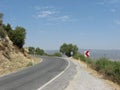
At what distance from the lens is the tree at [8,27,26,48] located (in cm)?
6137

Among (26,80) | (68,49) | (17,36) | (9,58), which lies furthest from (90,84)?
(68,49)

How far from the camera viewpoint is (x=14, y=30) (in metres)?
62.5

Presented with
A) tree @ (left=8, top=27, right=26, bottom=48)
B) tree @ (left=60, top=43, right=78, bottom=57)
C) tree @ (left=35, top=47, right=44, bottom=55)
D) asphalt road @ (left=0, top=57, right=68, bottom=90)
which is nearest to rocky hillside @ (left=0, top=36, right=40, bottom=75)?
tree @ (left=8, top=27, right=26, bottom=48)

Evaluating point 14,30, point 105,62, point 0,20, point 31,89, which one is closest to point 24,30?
point 14,30

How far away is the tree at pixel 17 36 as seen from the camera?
201ft

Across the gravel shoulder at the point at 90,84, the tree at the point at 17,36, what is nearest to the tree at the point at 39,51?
the tree at the point at 17,36

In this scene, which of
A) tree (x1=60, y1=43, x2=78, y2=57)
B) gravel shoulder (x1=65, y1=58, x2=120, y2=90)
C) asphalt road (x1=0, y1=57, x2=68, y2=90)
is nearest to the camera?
gravel shoulder (x1=65, y1=58, x2=120, y2=90)

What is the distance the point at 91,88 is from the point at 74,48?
115 meters

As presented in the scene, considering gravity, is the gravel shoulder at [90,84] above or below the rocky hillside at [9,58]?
below

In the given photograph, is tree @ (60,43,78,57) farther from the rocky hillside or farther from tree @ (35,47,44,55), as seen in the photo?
the rocky hillside

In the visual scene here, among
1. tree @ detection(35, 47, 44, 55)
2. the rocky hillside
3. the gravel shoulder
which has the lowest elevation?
the gravel shoulder

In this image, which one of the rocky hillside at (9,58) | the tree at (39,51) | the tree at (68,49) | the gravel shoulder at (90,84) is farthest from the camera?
the tree at (68,49)

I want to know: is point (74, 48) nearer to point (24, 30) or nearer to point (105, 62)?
point (24, 30)

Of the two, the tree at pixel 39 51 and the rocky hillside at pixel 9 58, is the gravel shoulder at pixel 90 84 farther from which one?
the tree at pixel 39 51
